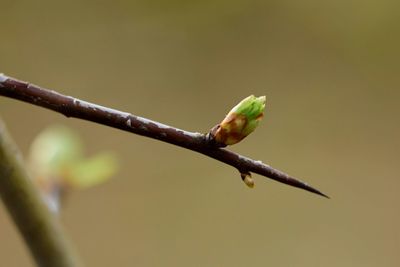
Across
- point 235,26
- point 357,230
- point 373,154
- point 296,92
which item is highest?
point 235,26

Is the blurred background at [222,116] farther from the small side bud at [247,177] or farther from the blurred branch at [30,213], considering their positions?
the small side bud at [247,177]

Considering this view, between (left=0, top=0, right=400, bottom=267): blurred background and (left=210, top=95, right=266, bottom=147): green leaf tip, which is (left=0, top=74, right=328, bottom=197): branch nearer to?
(left=210, top=95, right=266, bottom=147): green leaf tip

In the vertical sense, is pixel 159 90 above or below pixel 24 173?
above

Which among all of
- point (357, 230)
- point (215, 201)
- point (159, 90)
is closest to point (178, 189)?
point (215, 201)

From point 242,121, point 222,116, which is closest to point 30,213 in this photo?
point 242,121

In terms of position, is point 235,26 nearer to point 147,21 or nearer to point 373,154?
point 147,21

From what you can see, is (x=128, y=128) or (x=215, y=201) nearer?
(x=128, y=128)

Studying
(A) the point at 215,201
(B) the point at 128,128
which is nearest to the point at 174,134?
(B) the point at 128,128
